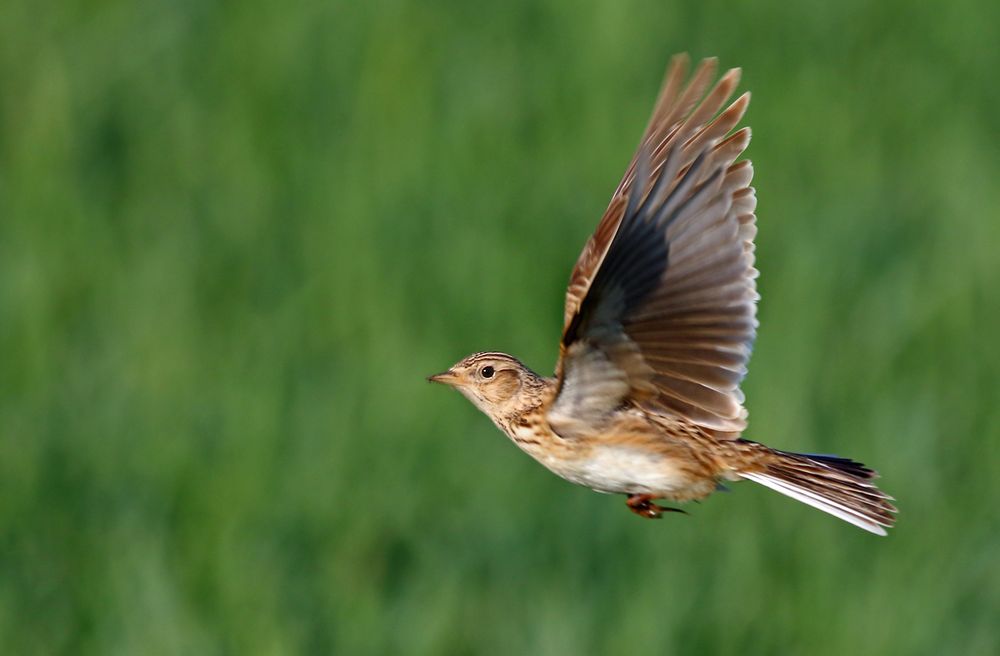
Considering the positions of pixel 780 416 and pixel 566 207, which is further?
pixel 566 207

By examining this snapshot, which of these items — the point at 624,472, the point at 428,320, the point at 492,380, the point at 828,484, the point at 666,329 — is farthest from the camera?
the point at 428,320

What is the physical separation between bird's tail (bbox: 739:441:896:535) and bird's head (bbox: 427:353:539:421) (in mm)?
595

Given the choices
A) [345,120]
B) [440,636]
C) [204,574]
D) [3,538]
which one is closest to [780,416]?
[440,636]

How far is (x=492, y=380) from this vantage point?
4.51 metres

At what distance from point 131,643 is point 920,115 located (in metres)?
8.29

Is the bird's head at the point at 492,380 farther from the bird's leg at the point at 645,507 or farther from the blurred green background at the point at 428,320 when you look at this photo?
the blurred green background at the point at 428,320

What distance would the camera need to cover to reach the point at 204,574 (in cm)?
741

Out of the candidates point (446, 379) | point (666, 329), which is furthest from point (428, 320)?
point (666, 329)

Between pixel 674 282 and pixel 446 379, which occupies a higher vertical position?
pixel 674 282

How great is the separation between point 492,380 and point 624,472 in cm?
68

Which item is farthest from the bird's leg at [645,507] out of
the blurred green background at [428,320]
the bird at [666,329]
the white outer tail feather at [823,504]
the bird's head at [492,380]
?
the blurred green background at [428,320]

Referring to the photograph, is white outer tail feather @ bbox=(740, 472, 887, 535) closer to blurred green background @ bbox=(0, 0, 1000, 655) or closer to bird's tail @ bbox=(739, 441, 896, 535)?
bird's tail @ bbox=(739, 441, 896, 535)

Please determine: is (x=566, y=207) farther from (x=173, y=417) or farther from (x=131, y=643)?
(x=131, y=643)

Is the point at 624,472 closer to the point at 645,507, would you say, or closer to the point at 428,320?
the point at 645,507
